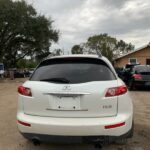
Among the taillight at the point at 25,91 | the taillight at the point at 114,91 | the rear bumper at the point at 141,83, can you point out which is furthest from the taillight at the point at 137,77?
the taillight at the point at 25,91

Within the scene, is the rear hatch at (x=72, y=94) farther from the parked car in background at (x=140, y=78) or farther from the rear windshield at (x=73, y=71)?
the parked car in background at (x=140, y=78)

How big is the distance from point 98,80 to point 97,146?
1026mm

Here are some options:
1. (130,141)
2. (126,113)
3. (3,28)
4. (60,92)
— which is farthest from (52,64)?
(3,28)

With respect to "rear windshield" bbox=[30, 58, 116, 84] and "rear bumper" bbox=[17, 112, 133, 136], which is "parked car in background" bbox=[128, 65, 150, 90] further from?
"rear bumper" bbox=[17, 112, 133, 136]

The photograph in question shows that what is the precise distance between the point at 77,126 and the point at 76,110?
235 millimetres

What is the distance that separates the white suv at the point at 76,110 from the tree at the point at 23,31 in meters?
A: 30.5

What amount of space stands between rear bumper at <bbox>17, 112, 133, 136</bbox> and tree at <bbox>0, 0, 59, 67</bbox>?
30.7 metres

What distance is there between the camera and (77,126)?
13.7 ft

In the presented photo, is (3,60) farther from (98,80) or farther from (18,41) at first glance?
(98,80)

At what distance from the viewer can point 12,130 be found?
6.58 metres

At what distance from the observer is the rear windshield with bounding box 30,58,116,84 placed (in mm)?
4527

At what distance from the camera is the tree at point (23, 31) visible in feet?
111

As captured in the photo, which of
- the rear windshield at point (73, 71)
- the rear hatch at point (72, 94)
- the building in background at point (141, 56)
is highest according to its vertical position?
the building in background at point (141, 56)

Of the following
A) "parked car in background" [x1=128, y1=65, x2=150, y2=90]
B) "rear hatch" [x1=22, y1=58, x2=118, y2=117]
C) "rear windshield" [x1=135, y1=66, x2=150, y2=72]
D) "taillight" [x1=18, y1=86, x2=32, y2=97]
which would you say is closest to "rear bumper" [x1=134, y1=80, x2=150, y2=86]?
"parked car in background" [x1=128, y1=65, x2=150, y2=90]
